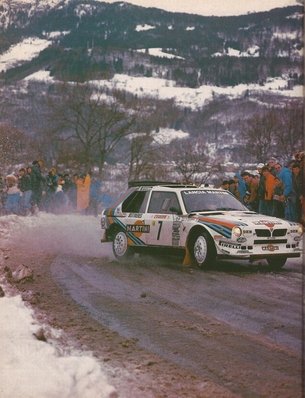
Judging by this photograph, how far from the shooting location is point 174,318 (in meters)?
4.62

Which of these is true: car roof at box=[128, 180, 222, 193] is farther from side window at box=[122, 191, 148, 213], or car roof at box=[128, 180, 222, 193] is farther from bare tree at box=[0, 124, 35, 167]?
bare tree at box=[0, 124, 35, 167]

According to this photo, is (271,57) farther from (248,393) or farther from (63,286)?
(248,393)

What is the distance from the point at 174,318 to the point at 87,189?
1.65 metres

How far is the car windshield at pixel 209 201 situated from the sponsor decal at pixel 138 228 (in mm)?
567

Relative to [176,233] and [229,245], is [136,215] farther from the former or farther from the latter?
[229,245]

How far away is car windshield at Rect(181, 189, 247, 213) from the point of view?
6661 mm

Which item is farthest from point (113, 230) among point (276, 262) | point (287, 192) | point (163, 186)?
point (287, 192)

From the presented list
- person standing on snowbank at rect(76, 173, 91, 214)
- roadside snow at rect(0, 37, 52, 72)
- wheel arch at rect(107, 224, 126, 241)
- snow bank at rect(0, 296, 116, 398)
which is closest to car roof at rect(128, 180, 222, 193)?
person standing on snowbank at rect(76, 173, 91, 214)

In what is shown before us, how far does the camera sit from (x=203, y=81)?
5.67 metres

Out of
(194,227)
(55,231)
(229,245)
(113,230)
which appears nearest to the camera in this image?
(55,231)

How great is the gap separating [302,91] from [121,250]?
2940mm

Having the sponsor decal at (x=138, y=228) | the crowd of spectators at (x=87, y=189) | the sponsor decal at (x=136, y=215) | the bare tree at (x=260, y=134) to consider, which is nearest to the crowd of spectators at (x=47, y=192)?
the crowd of spectators at (x=87, y=189)

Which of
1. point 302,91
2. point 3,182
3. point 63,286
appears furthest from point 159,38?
point 63,286

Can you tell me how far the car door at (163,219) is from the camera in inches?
273
